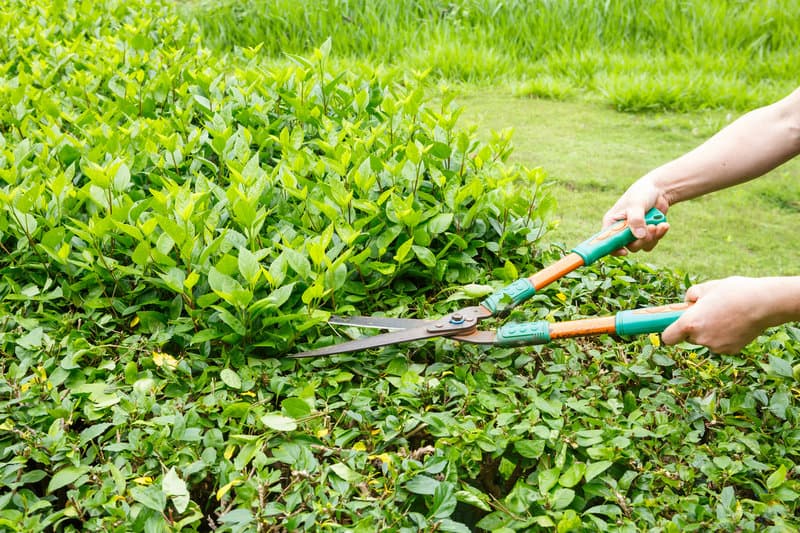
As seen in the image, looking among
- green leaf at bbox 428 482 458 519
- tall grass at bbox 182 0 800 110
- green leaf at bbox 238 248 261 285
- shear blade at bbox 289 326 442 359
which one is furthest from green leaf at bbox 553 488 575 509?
tall grass at bbox 182 0 800 110

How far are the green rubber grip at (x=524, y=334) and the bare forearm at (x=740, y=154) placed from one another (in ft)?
2.62

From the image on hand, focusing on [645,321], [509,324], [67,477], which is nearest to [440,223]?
[509,324]

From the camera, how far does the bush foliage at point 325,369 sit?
1.69 metres

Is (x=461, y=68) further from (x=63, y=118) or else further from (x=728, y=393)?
(x=728, y=393)

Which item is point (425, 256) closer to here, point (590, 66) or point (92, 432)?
point (92, 432)

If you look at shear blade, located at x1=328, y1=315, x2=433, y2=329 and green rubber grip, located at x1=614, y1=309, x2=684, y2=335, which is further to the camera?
shear blade, located at x1=328, y1=315, x2=433, y2=329

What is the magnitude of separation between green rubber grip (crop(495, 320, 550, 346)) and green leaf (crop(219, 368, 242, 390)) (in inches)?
26.9

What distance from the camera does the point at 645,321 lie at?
1.98 meters

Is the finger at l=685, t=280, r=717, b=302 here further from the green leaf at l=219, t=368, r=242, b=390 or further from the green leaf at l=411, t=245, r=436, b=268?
the green leaf at l=219, t=368, r=242, b=390

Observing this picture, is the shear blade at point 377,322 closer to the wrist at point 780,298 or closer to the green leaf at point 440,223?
the green leaf at point 440,223

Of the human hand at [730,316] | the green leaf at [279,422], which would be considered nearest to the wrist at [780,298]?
the human hand at [730,316]

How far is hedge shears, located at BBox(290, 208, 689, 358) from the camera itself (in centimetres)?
200

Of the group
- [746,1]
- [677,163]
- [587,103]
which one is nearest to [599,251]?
[677,163]

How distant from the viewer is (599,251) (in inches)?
92.7
